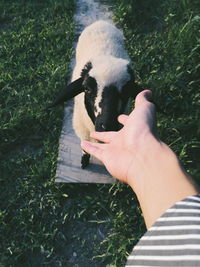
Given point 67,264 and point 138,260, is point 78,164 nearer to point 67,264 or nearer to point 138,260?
point 67,264

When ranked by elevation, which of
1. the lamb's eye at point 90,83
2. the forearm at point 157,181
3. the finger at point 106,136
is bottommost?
the finger at point 106,136

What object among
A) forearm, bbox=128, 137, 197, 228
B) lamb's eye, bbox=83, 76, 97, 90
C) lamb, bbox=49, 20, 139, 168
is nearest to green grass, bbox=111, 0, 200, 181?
lamb, bbox=49, 20, 139, 168

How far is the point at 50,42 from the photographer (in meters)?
4.90

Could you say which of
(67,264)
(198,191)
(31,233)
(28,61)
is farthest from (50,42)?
(198,191)

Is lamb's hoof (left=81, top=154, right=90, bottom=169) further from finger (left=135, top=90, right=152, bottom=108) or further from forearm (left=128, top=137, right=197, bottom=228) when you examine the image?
forearm (left=128, top=137, right=197, bottom=228)

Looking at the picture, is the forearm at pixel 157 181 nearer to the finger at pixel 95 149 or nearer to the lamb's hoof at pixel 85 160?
the finger at pixel 95 149

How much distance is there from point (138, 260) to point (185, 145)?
2.50 meters

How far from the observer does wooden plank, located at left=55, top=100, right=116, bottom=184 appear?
3.39 meters

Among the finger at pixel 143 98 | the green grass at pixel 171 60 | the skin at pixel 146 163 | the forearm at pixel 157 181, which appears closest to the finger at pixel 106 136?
the skin at pixel 146 163

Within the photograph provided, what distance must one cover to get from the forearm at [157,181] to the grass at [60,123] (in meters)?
1.56

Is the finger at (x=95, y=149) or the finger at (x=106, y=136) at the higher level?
the finger at (x=106, y=136)

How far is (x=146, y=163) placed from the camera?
1.50 m

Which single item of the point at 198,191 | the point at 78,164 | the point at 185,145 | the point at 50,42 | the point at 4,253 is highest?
the point at 198,191

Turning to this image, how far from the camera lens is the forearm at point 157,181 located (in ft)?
3.96
